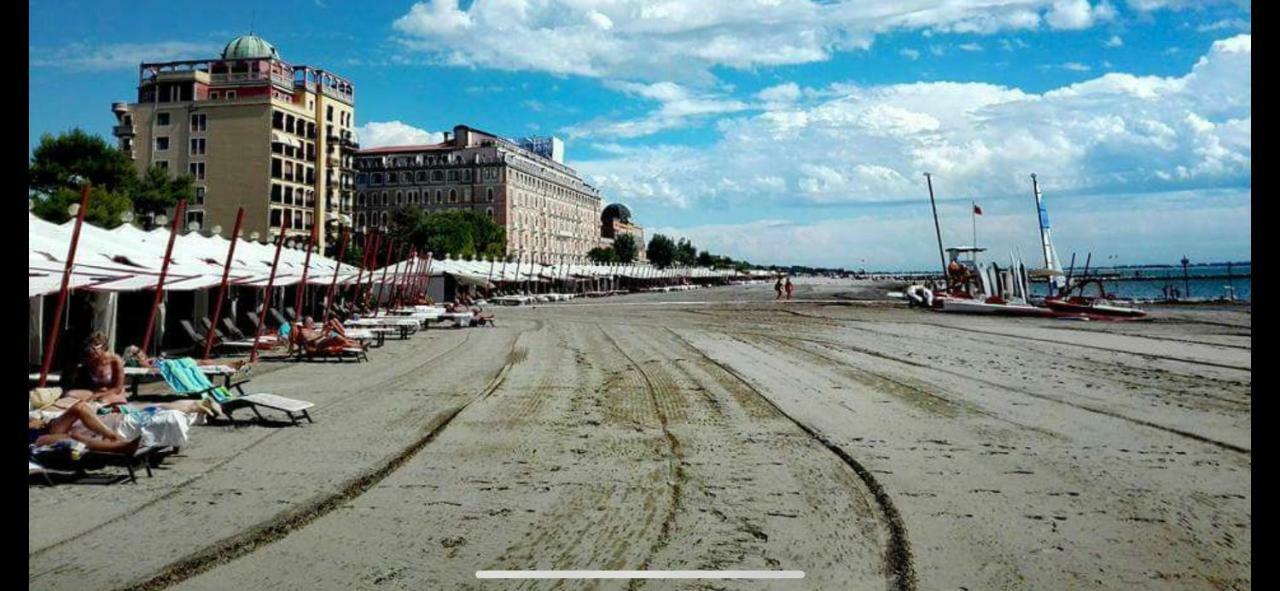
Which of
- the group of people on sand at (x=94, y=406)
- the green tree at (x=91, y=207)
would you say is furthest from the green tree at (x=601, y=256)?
the group of people on sand at (x=94, y=406)

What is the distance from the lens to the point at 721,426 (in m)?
10.9

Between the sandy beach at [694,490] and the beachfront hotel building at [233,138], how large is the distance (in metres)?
76.2

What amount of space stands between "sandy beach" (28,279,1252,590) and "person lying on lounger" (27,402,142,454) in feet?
1.32

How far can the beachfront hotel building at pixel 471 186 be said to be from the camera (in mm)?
121875

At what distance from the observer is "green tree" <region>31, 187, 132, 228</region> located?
139 ft

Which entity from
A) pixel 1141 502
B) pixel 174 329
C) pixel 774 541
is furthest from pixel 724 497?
pixel 174 329

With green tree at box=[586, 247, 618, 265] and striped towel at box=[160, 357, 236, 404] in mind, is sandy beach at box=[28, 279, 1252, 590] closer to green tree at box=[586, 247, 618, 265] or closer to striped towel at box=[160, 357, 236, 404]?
striped towel at box=[160, 357, 236, 404]

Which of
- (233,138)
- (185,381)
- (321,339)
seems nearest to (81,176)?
(233,138)

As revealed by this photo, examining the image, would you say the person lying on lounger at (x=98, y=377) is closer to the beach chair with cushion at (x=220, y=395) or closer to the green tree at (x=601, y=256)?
the beach chair with cushion at (x=220, y=395)

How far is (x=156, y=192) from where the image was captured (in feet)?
200

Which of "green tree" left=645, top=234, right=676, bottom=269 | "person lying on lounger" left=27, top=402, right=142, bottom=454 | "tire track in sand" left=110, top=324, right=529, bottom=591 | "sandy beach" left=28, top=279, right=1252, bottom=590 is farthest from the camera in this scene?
"green tree" left=645, top=234, right=676, bottom=269

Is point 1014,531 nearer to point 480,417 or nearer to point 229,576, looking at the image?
point 229,576

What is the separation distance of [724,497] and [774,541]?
4.02 ft

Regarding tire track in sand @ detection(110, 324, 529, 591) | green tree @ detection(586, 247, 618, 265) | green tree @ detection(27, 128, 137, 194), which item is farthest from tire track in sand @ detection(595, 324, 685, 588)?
green tree @ detection(586, 247, 618, 265)
